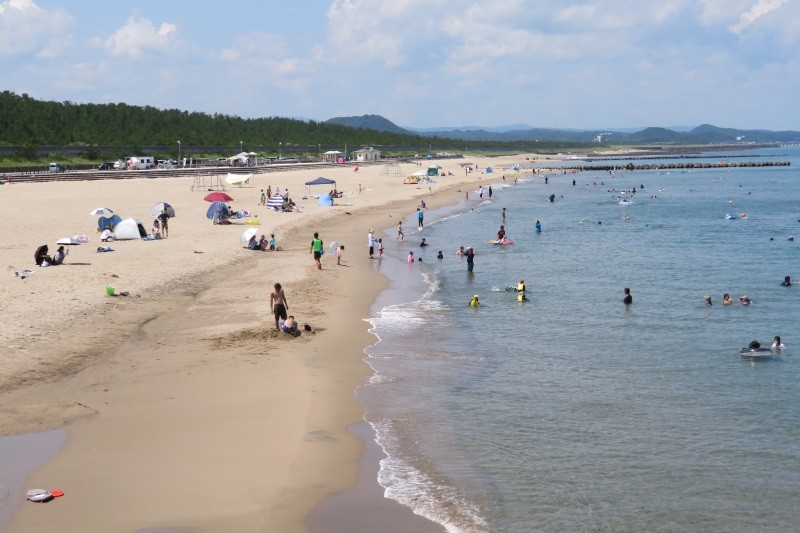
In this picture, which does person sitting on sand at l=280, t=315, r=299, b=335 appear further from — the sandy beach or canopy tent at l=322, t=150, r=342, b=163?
canopy tent at l=322, t=150, r=342, b=163

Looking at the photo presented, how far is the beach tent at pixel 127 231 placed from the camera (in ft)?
119

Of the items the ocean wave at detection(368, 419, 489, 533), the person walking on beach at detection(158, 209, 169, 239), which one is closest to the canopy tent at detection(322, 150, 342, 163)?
the person walking on beach at detection(158, 209, 169, 239)

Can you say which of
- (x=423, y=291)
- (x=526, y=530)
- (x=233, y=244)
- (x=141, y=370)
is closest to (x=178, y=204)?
(x=233, y=244)

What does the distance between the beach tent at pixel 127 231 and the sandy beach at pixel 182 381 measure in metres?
0.79

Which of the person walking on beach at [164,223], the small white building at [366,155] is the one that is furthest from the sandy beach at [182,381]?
the small white building at [366,155]

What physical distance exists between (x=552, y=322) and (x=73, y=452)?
50.9 ft

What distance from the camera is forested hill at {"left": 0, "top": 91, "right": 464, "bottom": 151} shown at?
343ft

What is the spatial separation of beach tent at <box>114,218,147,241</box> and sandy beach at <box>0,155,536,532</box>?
0.79m

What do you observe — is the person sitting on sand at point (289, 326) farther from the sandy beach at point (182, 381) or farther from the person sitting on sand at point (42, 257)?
the person sitting on sand at point (42, 257)

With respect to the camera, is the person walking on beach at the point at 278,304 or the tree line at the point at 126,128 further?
A: the tree line at the point at 126,128

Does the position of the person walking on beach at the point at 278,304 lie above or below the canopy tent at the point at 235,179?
below

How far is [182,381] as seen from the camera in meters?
17.0

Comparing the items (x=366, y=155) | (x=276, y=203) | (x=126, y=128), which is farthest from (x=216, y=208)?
(x=366, y=155)

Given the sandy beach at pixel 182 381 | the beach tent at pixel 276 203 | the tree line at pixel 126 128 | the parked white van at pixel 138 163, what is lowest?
the sandy beach at pixel 182 381
